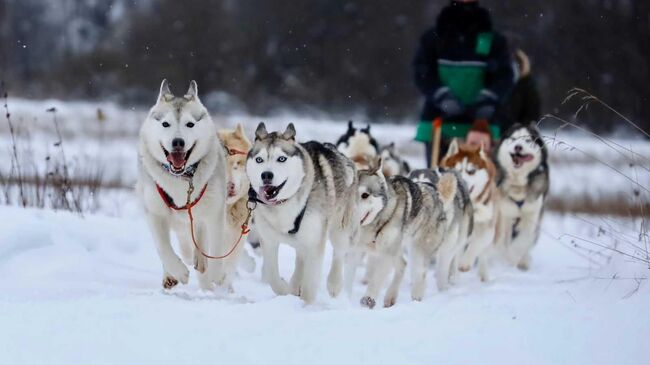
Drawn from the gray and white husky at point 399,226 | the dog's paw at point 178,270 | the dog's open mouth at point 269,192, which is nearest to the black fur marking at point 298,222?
the dog's open mouth at point 269,192

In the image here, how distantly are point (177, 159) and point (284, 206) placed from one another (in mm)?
559

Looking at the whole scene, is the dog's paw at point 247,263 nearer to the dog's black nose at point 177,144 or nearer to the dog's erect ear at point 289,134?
the dog's erect ear at point 289,134

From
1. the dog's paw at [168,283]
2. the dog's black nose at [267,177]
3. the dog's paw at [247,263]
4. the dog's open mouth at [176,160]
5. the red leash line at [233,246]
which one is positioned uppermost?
the dog's open mouth at [176,160]

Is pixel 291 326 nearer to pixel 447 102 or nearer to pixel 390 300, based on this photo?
pixel 390 300

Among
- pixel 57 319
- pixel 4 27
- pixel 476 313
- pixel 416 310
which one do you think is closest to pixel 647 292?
pixel 476 313

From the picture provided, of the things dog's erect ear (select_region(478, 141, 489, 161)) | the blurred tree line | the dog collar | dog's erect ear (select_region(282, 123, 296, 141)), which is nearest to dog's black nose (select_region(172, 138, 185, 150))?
the dog collar

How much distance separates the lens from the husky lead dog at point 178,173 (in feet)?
13.5

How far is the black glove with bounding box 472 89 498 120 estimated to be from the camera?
6832 millimetres

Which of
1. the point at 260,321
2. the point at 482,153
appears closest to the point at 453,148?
the point at 482,153

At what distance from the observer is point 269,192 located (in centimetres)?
416

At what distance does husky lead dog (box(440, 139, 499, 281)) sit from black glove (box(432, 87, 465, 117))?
1.32ft

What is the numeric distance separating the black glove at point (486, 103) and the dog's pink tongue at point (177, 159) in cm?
337

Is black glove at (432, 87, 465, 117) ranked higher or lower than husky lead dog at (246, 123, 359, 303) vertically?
higher

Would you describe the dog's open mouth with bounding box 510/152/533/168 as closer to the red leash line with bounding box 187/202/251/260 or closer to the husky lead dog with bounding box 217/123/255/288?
the husky lead dog with bounding box 217/123/255/288
